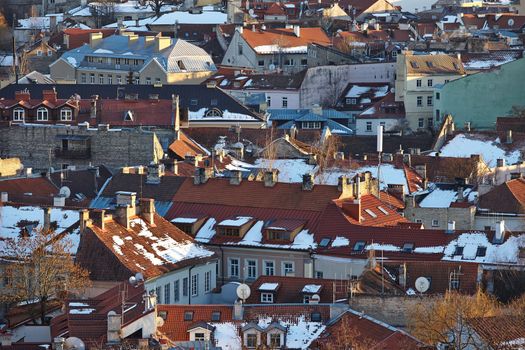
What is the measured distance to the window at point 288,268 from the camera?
67.5 m

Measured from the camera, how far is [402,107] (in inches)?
4350

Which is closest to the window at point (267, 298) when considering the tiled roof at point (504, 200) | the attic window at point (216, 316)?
the attic window at point (216, 316)

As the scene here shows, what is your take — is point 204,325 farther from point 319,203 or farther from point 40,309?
point 319,203

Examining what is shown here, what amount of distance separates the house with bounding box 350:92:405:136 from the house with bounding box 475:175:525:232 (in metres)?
30.8

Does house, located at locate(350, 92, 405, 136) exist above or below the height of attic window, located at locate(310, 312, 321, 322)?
below

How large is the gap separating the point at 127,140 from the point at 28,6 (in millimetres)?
88770

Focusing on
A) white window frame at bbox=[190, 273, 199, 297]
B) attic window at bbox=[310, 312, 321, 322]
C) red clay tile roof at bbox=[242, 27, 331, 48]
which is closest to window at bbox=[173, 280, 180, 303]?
white window frame at bbox=[190, 273, 199, 297]

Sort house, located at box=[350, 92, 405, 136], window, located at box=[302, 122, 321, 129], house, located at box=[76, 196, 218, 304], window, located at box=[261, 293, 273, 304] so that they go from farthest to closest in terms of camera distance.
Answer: house, located at box=[350, 92, 405, 136]
window, located at box=[302, 122, 321, 129]
house, located at box=[76, 196, 218, 304]
window, located at box=[261, 293, 273, 304]

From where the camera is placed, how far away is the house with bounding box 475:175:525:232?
7356cm

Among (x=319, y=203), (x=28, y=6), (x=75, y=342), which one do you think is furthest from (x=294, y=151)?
(x=28, y=6)

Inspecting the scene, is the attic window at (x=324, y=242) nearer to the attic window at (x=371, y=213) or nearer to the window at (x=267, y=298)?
the attic window at (x=371, y=213)

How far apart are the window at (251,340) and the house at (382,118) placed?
175 ft

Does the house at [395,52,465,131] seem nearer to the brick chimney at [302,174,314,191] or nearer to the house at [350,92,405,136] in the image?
the house at [350,92,405,136]

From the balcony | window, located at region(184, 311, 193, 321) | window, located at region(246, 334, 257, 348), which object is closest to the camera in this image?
window, located at region(246, 334, 257, 348)
